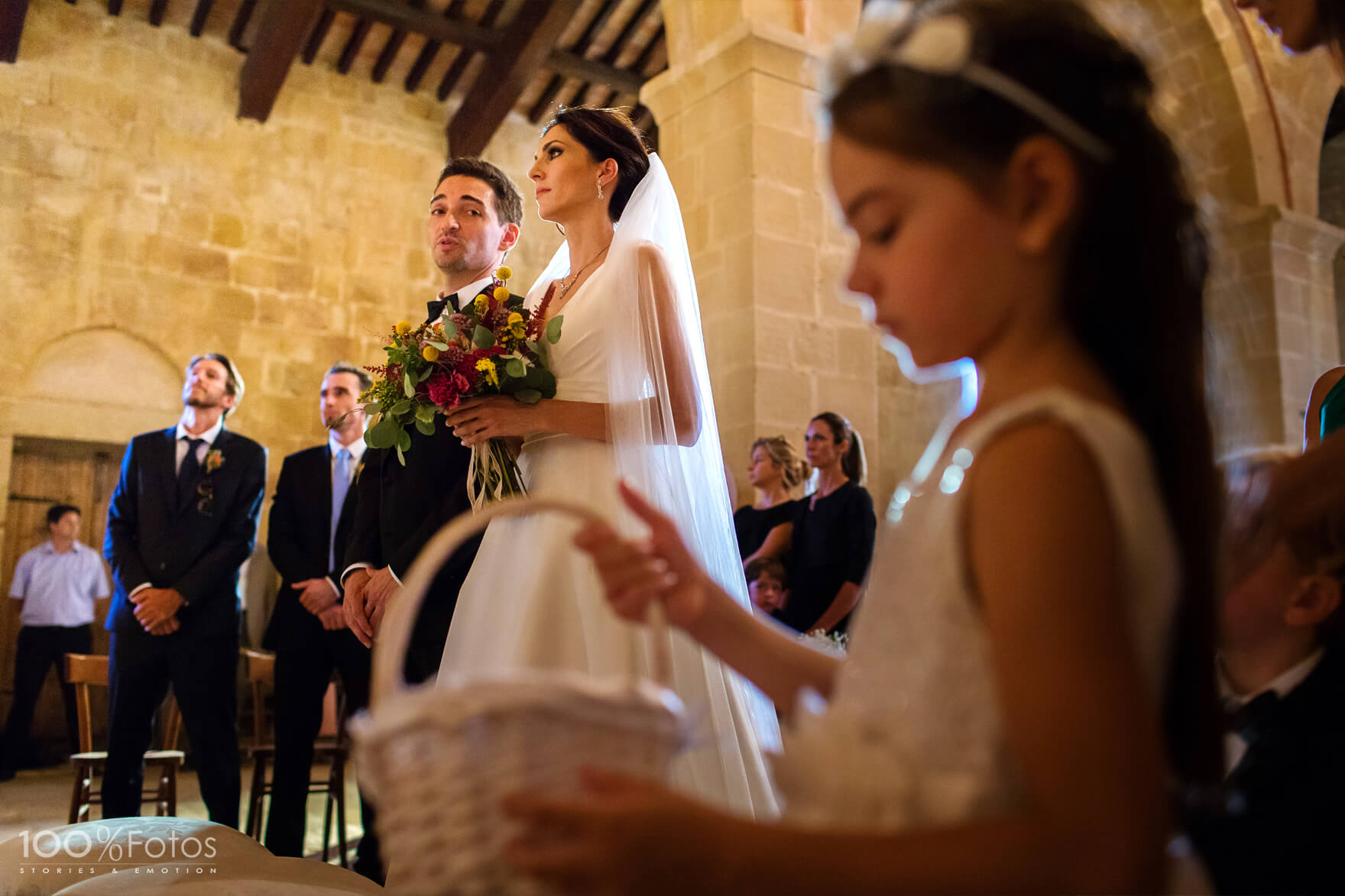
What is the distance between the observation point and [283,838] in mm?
4008

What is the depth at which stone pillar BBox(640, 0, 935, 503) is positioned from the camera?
511 centimetres

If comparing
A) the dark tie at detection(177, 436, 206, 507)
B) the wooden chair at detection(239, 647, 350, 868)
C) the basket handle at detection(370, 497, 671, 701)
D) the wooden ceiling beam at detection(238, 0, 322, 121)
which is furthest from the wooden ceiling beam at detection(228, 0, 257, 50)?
the basket handle at detection(370, 497, 671, 701)

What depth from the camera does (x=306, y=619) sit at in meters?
4.33

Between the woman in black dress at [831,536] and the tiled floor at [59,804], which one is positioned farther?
the tiled floor at [59,804]

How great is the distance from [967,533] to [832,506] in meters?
3.29

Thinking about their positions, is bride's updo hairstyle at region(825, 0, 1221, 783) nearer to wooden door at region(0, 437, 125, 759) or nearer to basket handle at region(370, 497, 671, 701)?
basket handle at region(370, 497, 671, 701)

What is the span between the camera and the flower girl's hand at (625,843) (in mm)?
666

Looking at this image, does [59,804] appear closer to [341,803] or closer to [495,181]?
[341,803]

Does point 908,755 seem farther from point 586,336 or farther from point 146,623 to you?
point 146,623

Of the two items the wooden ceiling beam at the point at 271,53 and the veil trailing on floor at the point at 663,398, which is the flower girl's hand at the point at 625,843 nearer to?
the veil trailing on floor at the point at 663,398

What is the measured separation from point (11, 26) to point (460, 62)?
376 centimetres

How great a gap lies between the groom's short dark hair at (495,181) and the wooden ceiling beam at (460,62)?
748 centimetres

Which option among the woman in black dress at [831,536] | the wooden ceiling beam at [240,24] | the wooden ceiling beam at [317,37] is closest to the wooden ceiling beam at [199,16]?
the wooden ceiling beam at [240,24]

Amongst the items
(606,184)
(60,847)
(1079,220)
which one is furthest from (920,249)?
(60,847)
